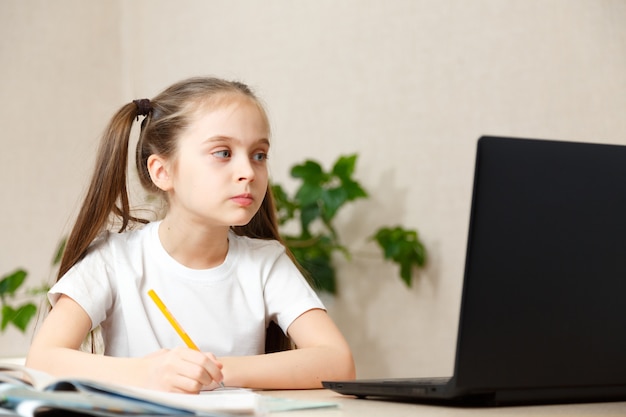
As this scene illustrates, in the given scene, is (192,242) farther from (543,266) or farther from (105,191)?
(543,266)

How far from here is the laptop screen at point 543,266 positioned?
2.17 feet

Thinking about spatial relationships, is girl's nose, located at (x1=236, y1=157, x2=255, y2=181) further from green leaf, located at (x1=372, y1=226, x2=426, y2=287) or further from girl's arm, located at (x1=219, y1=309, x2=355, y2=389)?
green leaf, located at (x1=372, y1=226, x2=426, y2=287)

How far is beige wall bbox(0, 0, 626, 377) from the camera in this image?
207 cm

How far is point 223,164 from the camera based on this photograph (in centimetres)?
125

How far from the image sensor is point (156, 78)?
3291 mm

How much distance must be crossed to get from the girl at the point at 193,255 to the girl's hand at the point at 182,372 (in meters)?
0.30

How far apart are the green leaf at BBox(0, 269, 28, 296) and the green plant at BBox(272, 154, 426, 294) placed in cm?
86

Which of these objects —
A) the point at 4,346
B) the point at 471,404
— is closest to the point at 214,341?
the point at 471,404

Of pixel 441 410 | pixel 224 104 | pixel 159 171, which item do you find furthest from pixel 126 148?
pixel 441 410

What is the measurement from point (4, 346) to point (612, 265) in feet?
8.83

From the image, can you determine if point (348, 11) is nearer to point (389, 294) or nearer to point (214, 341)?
point (389, 294)

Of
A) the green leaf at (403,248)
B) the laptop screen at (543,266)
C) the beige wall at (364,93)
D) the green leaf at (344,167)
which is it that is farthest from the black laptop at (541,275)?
the green leaf at (344,167)

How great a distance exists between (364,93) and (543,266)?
6.17 ft

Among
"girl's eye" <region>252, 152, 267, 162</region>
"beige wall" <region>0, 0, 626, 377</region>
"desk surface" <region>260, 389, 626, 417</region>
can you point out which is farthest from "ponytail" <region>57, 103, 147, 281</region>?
"beige wall" <region>0, 0, 626, 377</region>
